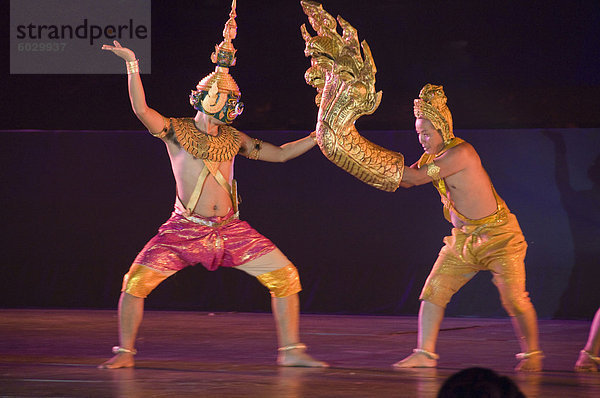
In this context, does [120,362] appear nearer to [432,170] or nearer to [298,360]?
[298,360]

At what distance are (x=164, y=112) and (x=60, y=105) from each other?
3.03 feet

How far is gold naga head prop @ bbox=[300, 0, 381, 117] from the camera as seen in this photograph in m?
4.38

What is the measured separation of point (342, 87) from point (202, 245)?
3.80 feet

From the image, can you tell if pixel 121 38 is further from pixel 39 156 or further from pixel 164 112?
pixel 39 156

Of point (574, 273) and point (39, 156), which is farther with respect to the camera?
point (39, 156)

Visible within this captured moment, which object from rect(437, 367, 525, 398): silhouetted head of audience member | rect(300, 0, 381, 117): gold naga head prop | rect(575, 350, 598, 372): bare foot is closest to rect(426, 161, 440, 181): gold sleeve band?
rect(300, 0, 381, 117): gold naga head prop

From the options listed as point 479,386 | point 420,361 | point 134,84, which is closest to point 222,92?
point 134,84

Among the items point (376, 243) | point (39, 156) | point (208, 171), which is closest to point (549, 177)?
point (376, 243)

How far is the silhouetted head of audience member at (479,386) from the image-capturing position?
1.84 m

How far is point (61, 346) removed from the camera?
6.01m

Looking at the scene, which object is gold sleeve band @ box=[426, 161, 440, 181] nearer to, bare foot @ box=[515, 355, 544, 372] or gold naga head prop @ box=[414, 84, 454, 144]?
gold naga head prop @ box=[414, 84, 454, 144]

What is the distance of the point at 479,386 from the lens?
73.0 inches

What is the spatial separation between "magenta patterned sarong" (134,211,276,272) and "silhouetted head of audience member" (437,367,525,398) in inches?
126

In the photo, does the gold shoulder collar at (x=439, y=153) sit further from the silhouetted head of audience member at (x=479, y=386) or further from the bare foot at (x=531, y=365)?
the silhouetted head of audience member at (x=479, y=386)
